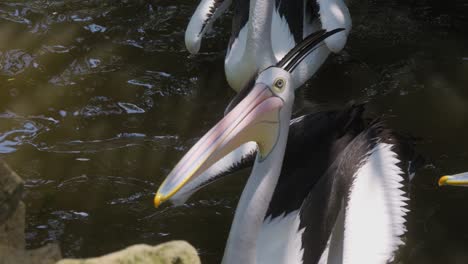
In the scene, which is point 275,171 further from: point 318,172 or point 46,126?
point 46,126

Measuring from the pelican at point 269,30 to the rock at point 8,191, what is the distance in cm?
172

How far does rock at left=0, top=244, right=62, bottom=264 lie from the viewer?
2342mm

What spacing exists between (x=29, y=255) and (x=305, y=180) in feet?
3.81

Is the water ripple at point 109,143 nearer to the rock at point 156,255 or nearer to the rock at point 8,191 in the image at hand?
the rock at point 8,191

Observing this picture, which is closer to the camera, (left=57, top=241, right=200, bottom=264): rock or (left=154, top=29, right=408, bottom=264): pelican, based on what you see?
(left=57, top=241, right=200, bottom=264): rock

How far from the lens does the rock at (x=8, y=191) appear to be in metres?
2.42

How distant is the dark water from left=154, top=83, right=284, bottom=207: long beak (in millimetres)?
815

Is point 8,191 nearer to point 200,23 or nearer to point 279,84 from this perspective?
point 279,84

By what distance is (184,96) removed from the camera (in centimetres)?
443

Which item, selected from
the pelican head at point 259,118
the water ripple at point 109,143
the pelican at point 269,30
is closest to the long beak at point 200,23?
the pelican at point 269,30

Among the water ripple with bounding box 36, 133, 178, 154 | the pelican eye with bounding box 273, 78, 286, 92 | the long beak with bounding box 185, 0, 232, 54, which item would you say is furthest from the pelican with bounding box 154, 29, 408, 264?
the long beak with bounding box 185, 0, 232, 54

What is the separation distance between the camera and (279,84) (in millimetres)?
2699

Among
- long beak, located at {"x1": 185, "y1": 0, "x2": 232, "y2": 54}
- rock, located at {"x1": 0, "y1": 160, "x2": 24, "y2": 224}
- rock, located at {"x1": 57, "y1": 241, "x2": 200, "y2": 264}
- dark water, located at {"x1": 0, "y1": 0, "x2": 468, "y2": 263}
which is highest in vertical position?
rock, located at {"x1": 0, "y1": 160, "x2": 24, "y2": 224}

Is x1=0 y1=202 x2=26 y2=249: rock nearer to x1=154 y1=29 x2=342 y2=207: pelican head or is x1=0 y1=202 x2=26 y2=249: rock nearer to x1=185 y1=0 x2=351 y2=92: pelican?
x1=154 y1=29 x2=342 y2=207: pelican head
